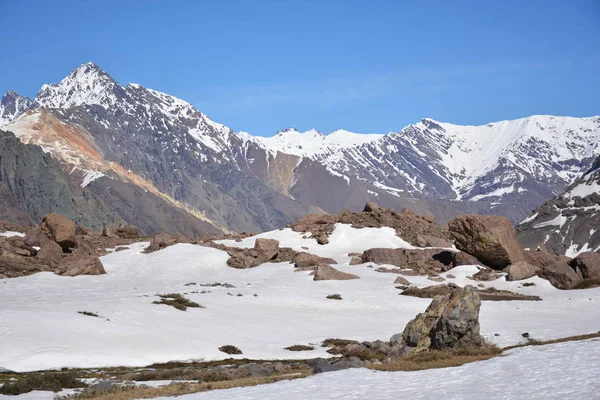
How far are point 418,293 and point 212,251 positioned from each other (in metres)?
31.2

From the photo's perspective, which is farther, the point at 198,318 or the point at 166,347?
the point at 198,318

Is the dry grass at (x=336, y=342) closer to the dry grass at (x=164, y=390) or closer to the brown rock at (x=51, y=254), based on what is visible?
the dry grass at (x=164, y=390)

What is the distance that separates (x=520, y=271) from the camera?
3145 inches

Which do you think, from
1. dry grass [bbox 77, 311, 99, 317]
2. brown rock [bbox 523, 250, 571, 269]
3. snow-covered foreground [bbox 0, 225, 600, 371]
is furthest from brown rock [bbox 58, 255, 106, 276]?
brown rock [bbox 523, 250, 571, 269]

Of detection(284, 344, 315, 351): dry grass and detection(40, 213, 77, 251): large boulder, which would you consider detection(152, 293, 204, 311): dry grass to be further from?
detection(40, 213, 77, 251): large boulder

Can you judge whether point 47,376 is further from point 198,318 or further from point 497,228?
point 497,228

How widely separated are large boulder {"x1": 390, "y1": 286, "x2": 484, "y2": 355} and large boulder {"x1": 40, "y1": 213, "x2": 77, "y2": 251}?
2364 inches

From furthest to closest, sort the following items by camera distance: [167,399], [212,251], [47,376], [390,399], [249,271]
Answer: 1. [212,251]
2. [249,271]
3. [47,376]
4. [167,399]
5. [390,399]

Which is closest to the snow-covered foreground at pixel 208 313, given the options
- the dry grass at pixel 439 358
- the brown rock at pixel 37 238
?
the brown rock at pixel 37 238

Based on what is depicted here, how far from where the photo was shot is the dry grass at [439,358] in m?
31.0

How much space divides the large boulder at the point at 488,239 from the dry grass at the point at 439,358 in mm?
50510

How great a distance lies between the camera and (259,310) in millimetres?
60438

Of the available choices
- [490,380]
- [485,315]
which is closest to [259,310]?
[485,315]

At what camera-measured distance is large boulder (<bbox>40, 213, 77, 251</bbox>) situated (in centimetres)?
9062
